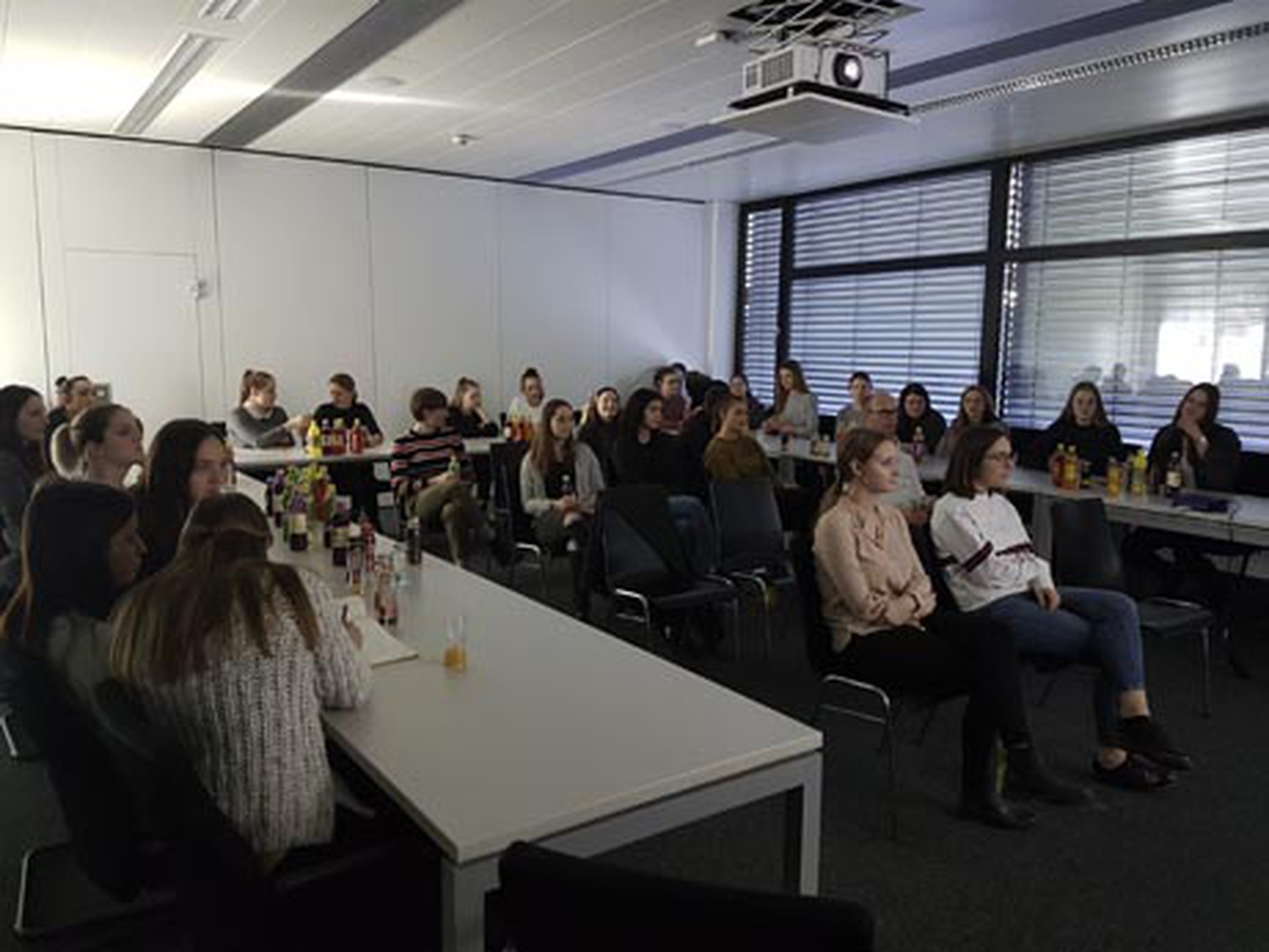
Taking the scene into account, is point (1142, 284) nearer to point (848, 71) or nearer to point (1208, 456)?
point (1208, 456)

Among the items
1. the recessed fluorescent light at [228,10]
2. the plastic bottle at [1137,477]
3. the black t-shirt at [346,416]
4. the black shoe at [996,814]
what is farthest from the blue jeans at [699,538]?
the black t-shirt at [346,416]

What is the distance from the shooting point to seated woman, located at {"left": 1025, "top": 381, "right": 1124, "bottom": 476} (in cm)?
614

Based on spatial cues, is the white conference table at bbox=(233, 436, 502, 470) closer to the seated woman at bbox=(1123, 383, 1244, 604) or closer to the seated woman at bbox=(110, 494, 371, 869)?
the seated woman at bbox=(1123, 383, 1244, 604)

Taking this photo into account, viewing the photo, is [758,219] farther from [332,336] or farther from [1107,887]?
[1107,887]

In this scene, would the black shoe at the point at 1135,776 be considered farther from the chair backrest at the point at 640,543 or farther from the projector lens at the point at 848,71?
the projector lens at the point at 848,71

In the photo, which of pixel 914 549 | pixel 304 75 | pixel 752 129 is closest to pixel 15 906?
pixel 914 549

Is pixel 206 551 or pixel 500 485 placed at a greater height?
pixel 206 551

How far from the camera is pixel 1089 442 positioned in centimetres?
620

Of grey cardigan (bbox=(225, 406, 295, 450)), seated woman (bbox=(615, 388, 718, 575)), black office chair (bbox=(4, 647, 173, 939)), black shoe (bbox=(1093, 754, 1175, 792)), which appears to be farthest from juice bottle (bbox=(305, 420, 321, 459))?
black shoe (bbox=(1093, 754, 1175, 792))

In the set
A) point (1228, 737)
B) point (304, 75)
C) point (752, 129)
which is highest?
point (304, 75)

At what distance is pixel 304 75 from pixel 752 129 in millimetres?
2729

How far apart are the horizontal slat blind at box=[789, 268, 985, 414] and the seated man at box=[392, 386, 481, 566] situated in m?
4.33

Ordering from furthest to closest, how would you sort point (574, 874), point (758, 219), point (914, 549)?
point (758, 219)
point (914, 549)
point (574, 874)

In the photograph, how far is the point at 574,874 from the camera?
3.79 feet
